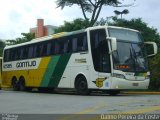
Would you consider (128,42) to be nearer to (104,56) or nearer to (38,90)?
(104,56)

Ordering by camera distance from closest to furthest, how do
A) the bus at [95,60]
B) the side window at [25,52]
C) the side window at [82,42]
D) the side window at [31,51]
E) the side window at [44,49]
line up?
the bus at [95,60], the side window at [82,42], the side window at [44,49], the side window at [31,51], the side window at [25,52]

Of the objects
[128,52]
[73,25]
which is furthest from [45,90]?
[73,25]

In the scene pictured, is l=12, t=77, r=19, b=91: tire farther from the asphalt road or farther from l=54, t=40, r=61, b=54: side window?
the asphalt road

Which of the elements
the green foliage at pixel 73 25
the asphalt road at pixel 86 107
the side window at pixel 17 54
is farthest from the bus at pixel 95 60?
the green foliage at pixel 73 25

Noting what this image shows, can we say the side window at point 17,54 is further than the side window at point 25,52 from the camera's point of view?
Yes

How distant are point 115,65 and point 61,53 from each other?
4644mm

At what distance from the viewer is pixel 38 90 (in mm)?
31531

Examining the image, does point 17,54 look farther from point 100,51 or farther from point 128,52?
point 128,52

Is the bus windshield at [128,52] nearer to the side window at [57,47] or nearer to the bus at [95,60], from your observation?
the bus at [95,60]

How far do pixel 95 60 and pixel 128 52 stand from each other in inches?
67.2

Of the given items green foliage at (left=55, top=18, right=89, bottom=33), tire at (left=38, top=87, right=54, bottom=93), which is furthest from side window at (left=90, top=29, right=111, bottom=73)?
green foliage at (left=55, top=18, right=89, bottom=33)

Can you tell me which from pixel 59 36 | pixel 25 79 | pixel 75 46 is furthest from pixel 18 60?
pixel 75 46

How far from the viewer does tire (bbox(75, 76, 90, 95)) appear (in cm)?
2392

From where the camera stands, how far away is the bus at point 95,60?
2252 centimetres
